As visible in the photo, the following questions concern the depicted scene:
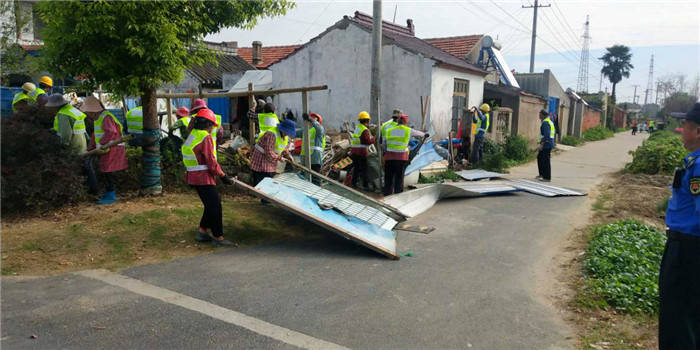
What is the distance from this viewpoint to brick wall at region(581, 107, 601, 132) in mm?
35109

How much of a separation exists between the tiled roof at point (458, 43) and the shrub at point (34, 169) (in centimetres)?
1624

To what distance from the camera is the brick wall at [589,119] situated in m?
35.1

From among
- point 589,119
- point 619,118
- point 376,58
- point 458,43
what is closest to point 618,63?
point 619,118

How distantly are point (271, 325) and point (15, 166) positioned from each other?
15.0 ft

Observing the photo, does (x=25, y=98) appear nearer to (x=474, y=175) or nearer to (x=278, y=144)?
(x=278, y=144)

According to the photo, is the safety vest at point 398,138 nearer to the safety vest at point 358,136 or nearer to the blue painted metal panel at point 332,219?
the safety vest at point 358,136

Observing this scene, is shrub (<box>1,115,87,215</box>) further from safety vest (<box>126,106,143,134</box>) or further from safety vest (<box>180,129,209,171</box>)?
safety vest (<box>180,129,209,171</box>)

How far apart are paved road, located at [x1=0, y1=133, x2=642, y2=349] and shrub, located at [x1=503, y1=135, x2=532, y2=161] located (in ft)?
32.1

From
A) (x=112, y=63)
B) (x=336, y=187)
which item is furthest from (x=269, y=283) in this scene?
(x=112, y=63)

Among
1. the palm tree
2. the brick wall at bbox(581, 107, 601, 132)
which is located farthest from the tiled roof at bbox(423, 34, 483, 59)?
the palm tree

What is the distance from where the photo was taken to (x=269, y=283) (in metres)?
4.90

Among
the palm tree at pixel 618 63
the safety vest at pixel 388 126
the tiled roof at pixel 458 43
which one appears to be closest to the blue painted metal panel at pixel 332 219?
the safety vest at pixel 388 126

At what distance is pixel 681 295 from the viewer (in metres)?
3.24

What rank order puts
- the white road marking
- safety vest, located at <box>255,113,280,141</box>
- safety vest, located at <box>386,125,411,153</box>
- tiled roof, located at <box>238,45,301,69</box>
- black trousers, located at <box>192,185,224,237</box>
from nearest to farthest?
1. the white road marking
2. black trousers, located at <box>192,185,224,237</box>
3. safety vest, located at <box>255,113,280,141</box>
4. safety vest, located at <box>386,125,411,153</box>
5. tiled roof, located at <box>238,45,301,69</box>
